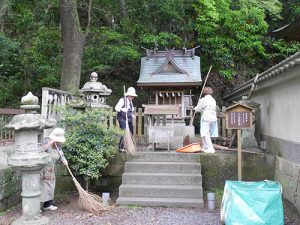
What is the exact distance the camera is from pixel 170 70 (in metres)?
13.6

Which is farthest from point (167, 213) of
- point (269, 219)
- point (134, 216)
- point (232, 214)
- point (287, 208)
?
point (287, 208)

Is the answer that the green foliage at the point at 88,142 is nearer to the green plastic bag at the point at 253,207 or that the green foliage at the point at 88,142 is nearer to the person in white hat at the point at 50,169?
the person in white hat at the point at 50,169

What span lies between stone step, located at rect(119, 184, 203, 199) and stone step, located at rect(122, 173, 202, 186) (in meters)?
0.14

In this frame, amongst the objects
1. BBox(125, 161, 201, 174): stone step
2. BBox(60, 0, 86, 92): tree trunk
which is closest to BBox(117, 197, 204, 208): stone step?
BBox(125, 161, 201, 174): stone step

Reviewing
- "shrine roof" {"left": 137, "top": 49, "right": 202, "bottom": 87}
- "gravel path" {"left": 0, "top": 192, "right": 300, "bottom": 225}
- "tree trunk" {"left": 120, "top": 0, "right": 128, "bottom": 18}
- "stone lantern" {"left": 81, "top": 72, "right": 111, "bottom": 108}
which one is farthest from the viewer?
"tree trunk" {"left": 120, "top": 0, "right": 128, "bottom": 18}

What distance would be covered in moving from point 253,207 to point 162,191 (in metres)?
2.31

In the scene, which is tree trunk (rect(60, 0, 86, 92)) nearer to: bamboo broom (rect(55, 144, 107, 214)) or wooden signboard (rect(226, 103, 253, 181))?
bamboo broom (rect(55, 144, 107, 214))

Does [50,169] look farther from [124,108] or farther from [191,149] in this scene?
[191,149]

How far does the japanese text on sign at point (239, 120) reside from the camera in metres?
6.54

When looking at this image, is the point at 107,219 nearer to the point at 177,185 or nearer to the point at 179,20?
the point at 177,185

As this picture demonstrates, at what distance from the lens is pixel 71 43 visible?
11.3m

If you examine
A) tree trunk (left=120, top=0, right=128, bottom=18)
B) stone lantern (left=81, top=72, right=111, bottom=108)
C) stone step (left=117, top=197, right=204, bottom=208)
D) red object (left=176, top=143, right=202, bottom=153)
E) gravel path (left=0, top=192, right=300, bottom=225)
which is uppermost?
tree trunk (left=120, top=0, right=128, bottom=18)

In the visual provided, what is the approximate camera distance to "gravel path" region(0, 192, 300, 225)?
547 cm

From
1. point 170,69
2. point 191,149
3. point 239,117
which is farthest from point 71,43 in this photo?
point 239,117
